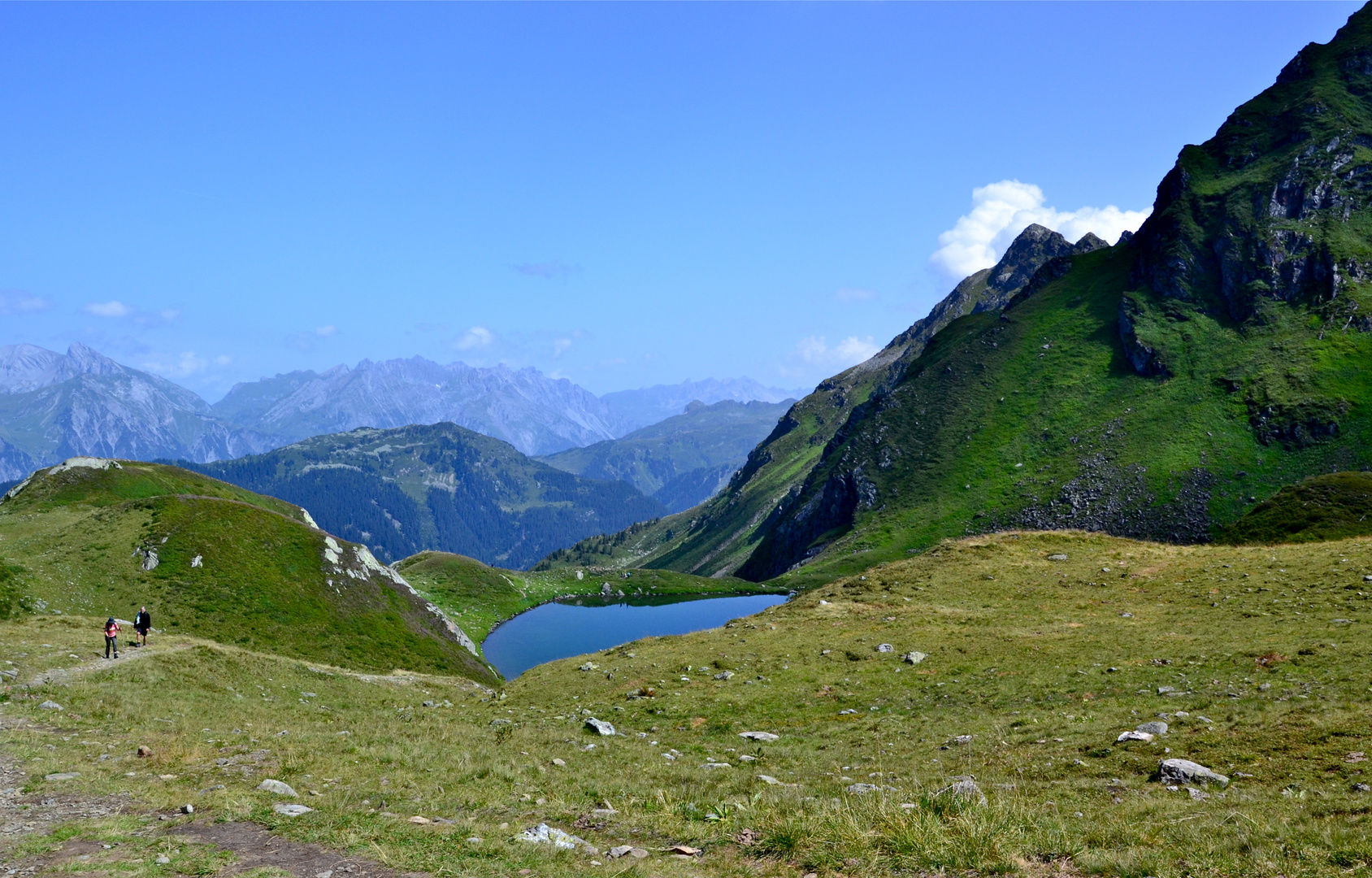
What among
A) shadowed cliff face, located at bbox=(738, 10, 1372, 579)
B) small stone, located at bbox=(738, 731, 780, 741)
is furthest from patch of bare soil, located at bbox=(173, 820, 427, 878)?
shadowed cliff face, located at bbox=(738, 10, 1372, 579)

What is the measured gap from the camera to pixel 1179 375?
5906 inches

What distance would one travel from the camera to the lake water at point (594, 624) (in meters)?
120

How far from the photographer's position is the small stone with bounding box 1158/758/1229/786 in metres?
17.8

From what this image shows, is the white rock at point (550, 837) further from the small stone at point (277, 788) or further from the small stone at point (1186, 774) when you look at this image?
the small stone at point (1186, 774)

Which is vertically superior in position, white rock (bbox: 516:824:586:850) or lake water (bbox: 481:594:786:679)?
white rock (bbox: 516:824:586:850)

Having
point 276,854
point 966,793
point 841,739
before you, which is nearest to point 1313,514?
point 841,739

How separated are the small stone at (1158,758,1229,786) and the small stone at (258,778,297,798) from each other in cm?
2233

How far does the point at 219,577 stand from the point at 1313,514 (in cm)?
9932

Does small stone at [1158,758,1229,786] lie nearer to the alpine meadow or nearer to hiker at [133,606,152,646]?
the alpine meadow

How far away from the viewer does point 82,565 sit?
212ft

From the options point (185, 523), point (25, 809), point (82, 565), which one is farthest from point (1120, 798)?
point (185, 523)

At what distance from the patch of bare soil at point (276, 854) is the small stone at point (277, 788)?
2.32m

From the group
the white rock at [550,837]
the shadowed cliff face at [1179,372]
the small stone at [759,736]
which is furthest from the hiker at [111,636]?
the shadowed cliff face at [1179,372]

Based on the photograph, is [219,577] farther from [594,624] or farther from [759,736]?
[594,624]
